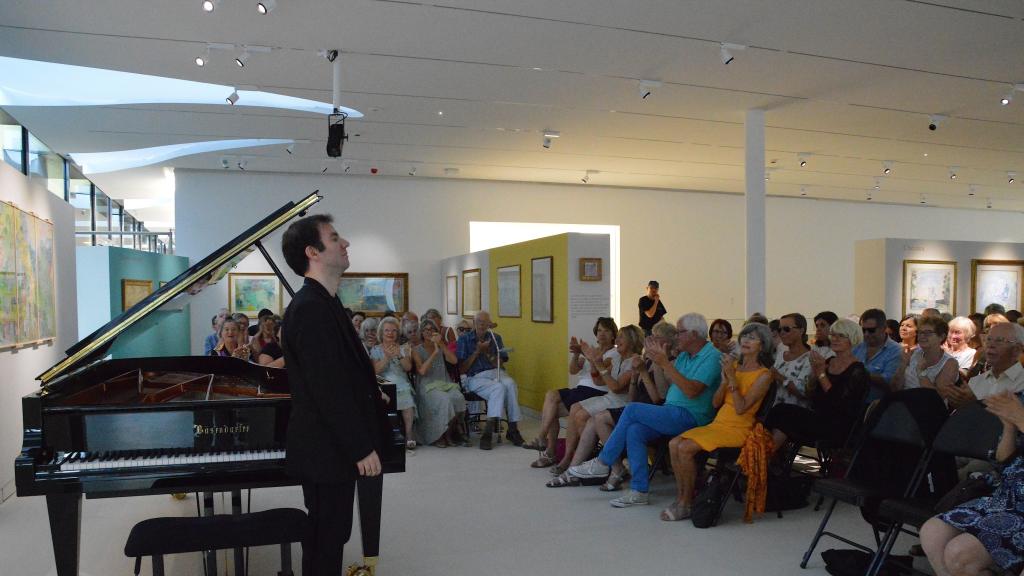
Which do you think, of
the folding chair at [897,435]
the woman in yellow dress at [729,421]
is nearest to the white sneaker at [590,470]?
the woman in yellow dress at [729,421]

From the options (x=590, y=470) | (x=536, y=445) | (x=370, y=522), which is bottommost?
(x=536, y=445)

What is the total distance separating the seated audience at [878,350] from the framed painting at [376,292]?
8.87m

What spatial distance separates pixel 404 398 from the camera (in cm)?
742

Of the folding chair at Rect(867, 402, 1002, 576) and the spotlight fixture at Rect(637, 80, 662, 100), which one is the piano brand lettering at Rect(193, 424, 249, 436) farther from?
the spotlight fixture at Rect(637, 80, 662, 100)

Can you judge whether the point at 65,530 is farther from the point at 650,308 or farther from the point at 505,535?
the point at 650,308

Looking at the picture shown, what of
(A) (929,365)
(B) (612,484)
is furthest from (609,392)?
(A) (929,365)

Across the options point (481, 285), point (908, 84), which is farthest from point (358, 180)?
point (908, 84)

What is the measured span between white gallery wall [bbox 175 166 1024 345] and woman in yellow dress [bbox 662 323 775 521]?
31.0 feet

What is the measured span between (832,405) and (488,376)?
3.81 meters

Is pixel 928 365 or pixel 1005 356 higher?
pixel 1005 356

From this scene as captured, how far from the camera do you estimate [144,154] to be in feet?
38.8

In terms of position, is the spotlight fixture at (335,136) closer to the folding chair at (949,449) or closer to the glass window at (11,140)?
the glass window at (11,140)

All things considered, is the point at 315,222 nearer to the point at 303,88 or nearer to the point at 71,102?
the point at 303,88

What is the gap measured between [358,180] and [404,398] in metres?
7.10
